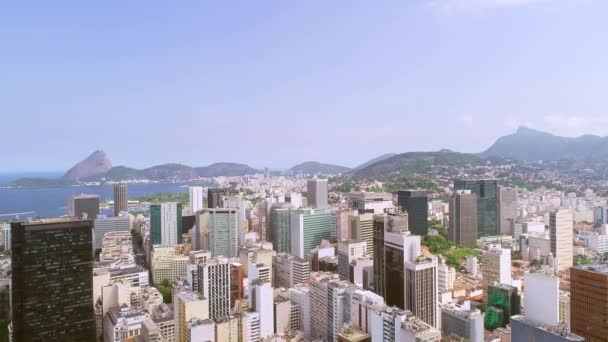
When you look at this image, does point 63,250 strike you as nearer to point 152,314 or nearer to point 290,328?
point 152,314

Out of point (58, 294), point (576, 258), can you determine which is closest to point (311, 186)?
point (576, 258)

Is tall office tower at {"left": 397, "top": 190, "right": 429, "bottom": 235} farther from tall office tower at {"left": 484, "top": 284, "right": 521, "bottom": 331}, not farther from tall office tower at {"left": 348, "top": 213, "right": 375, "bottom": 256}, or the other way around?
tall office tower at {"left": 484, "top": 284, "right": 521, "bottom": 331}

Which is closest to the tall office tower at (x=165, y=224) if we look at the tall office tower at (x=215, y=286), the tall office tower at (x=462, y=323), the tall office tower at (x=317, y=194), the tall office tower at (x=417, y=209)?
the tall office tower at (x=317, y=194)

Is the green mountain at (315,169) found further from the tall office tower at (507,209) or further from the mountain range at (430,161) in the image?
the tall office tower at (507,209)

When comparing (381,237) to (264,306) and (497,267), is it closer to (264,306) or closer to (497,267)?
(264,306)

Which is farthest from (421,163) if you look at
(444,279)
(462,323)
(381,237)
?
(462,323)
